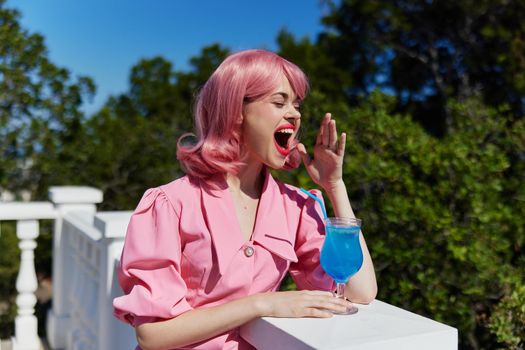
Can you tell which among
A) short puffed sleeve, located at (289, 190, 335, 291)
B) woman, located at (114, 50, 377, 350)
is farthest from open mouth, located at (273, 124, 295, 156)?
short puffed sleeve, located at (289, 190, 335, 291)

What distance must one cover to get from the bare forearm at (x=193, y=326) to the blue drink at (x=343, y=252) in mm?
227

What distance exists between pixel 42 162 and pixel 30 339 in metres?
2.75

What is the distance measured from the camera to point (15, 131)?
5543 mm

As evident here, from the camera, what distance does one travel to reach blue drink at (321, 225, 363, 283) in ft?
4.58

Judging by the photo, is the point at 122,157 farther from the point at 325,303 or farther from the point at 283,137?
the point at 325,303

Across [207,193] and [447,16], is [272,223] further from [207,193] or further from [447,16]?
[447,16]

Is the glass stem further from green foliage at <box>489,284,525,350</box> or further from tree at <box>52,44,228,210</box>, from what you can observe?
tree at <box>52,44,228,210</box>

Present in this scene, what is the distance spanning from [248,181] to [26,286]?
2.13 m

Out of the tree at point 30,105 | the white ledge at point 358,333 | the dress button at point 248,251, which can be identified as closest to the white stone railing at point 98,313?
the white ledge at point 358,333

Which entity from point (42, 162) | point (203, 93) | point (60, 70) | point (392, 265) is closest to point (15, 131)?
point (42, 162)

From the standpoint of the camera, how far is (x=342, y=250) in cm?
140

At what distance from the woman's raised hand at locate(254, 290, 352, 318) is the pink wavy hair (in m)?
0.43

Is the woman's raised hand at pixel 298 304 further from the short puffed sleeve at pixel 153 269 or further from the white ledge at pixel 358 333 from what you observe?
the short puffed sleeve at pixel 153 269

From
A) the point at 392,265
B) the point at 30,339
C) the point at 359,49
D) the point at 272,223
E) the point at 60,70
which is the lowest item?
the point at 30,339
